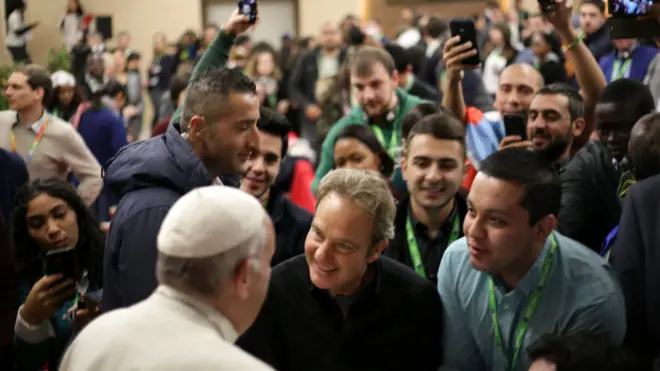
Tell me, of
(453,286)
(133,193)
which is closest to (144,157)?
(133,193)

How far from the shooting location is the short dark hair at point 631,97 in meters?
4.05

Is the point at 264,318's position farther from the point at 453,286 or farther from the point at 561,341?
the point at 561,341

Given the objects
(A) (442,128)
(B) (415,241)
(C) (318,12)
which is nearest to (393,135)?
(A) (442,128)

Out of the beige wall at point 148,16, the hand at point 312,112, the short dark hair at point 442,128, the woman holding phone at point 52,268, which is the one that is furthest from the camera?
the beige wall at point 148,16

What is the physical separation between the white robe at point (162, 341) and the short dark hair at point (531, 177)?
125cm

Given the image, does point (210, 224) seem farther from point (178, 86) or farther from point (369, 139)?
point (178, 86)

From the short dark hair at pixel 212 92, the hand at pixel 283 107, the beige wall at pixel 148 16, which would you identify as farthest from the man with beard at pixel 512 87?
the beige wall at pixel 148 16

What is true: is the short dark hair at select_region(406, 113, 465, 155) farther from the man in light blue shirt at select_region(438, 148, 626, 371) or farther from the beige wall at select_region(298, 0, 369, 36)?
the beige wall at select_region(298, 0, 369, 36)

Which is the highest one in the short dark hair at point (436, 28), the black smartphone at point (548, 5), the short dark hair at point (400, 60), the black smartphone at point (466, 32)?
the black smartphone at point (548, 5)

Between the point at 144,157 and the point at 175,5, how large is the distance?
1612 centimetres

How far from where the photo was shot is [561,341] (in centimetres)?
249

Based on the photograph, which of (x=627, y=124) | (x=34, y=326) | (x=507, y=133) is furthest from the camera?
(x=507, y=133)

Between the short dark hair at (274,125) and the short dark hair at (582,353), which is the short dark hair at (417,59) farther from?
the short dark hair at (582,353)

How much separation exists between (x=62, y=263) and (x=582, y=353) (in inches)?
79.0
